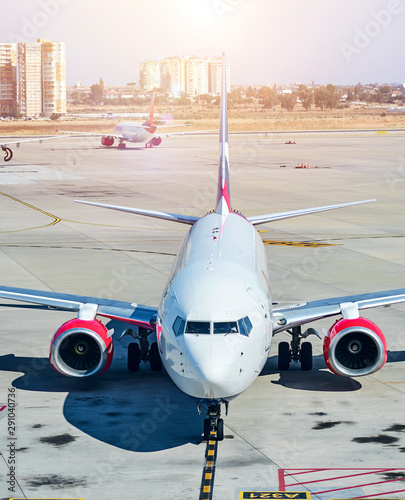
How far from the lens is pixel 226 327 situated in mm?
18062

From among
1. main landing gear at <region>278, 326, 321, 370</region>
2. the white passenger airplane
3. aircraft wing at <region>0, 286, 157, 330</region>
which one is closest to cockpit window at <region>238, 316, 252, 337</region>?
the white passenger airplane

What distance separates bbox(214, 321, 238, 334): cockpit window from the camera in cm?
1800

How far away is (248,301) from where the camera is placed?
19062mm

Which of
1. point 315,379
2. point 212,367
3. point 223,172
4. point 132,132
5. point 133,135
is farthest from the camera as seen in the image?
point 133,135

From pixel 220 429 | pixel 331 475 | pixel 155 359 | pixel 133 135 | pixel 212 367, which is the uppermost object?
pixel 133 135

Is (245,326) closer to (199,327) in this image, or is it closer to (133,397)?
(199,327)

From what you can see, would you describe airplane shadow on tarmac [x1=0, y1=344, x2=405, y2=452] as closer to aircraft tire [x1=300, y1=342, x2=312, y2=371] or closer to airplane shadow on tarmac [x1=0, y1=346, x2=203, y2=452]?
airplane shadow on tarmac [x1=0, y1=346, x2=203, y2=452]

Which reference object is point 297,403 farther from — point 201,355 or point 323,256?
point 323,256

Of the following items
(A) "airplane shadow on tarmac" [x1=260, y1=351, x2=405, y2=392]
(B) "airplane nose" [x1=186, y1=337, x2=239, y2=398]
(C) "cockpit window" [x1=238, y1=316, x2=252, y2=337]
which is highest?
(C) "cockpit window" [x1=238, y1=316, x2=252, y2=337]

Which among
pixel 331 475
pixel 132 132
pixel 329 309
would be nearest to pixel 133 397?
pixel 329 309

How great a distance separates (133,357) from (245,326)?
21.0 feet

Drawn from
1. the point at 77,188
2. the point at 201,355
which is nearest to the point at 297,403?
the point at 201,355

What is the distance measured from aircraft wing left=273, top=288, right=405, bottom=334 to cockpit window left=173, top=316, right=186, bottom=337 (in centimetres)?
431

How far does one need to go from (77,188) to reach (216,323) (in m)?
56.2
